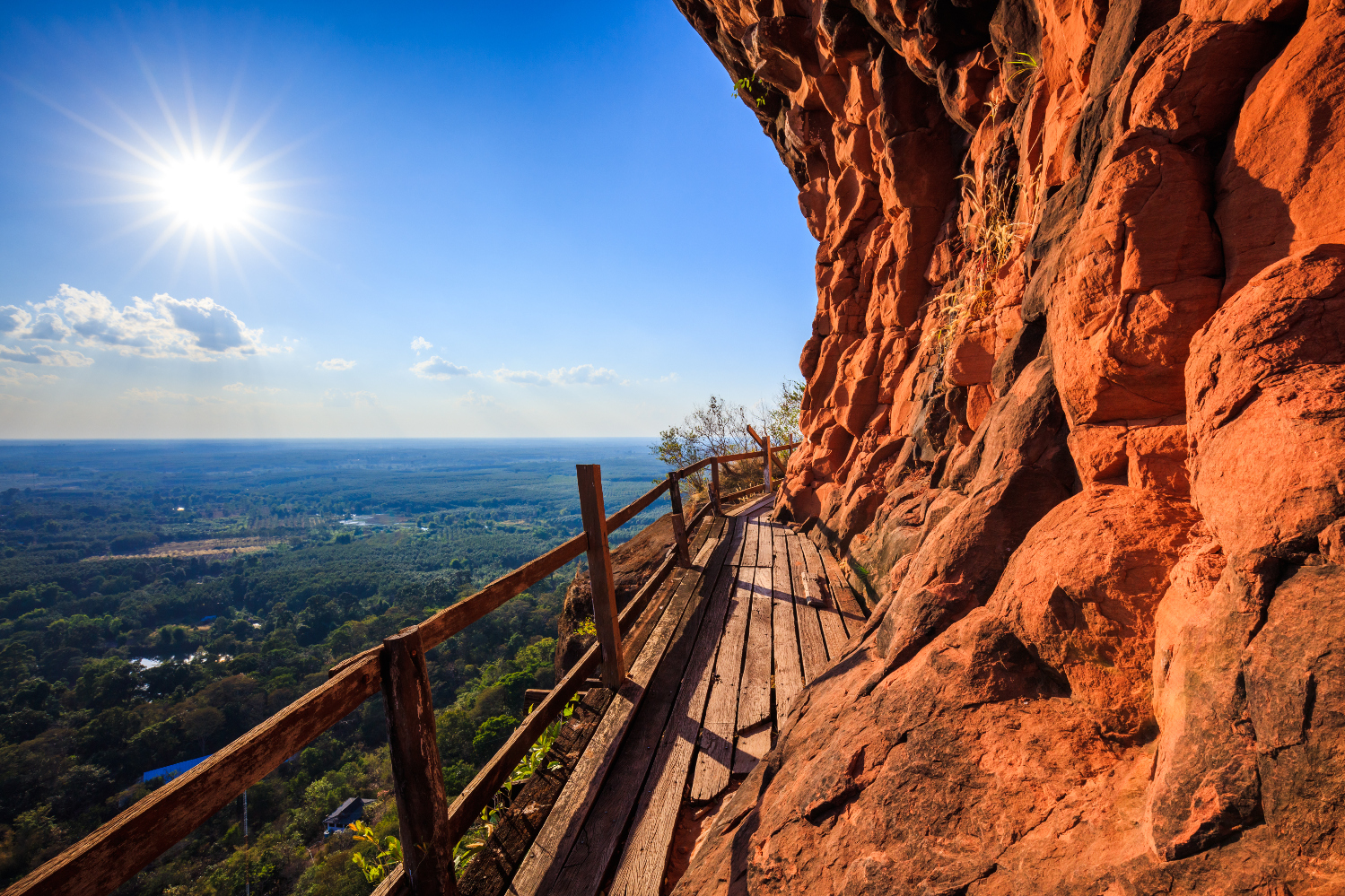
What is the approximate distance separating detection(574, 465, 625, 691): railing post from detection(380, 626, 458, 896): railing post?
1606mm

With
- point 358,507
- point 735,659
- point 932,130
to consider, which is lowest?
point 358,507

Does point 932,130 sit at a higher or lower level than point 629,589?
higher

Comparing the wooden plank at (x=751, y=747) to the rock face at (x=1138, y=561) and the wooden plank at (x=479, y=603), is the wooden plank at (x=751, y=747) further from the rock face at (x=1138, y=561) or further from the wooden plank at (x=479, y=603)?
the wooden plank at (x=479, y=603)

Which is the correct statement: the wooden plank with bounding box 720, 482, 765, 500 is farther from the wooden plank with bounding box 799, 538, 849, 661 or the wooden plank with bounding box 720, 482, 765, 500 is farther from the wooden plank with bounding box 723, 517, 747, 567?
the wooden plank with bounding box 799, 538, 849, 661

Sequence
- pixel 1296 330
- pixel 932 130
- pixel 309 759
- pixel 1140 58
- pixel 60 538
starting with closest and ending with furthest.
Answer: pixel 1296 330 < pixel 1140 58 < pixel 932 130 < pixel 309 759 < pixel 60 538

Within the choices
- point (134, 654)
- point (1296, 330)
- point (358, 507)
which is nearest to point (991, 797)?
point (1296, 330)

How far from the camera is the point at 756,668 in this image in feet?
13.3

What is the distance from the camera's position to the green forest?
68.1 feet

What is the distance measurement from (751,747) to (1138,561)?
2.38 m

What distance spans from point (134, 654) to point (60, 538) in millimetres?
77630

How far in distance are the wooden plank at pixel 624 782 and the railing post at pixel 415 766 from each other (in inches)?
24.0

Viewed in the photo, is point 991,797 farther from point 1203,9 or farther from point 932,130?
point 932,130

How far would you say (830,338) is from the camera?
923 centimetres

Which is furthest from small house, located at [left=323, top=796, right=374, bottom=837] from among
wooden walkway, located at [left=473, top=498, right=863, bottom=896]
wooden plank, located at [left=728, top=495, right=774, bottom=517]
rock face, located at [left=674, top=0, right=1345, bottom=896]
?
rock face, located at [left=674, top=0, right=1345, bottom=896]
